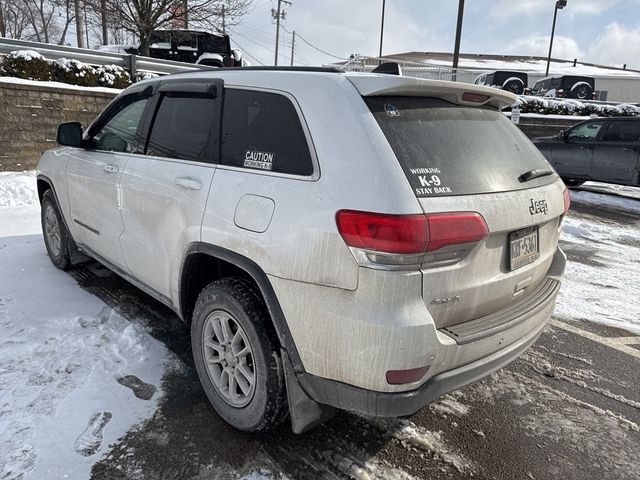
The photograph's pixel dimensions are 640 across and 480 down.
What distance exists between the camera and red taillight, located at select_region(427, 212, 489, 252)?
73.1 inches

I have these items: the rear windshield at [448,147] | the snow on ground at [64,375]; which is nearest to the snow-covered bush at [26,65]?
the snow on ground at [64,375]

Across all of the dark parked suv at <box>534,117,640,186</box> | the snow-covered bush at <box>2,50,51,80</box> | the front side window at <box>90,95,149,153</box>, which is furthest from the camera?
the dark parked suv at <box>534,117,640,186</box>

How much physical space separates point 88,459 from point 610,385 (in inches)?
126

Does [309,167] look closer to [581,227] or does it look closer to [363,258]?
[363,258]

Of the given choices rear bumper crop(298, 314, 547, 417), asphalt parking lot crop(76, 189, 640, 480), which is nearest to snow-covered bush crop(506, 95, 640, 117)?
asphalt parking lot crop(76, 189, 640, 480)

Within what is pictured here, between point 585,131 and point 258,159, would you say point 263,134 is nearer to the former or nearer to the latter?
point 258,159

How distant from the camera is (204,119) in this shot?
2.75 meters

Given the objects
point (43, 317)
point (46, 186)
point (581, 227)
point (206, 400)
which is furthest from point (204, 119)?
point (581, 227)

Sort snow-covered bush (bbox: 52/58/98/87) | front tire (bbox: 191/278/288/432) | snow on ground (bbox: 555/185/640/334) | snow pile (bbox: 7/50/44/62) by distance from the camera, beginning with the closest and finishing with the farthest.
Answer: front tire (bbox: 191/278/288/432) → snow on ground (bbox: 555/185/640/334) → snow pile (bbox: 7/50/44/62) → snow-covered bush (bbox: 52/58/98/87)

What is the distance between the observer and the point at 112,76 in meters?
9.85

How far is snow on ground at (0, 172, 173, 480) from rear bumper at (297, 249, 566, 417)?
3.88ft

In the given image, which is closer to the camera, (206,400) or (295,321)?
(295,321)

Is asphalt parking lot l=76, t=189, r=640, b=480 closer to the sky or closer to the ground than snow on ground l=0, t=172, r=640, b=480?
closer to the ground

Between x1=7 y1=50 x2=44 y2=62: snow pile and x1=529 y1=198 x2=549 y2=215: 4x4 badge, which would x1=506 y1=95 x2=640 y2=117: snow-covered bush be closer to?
x1=7 y1=50 x2=44 y2=62: snow pile
